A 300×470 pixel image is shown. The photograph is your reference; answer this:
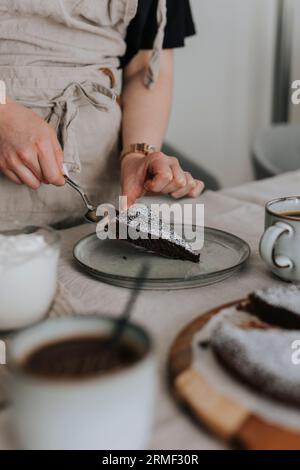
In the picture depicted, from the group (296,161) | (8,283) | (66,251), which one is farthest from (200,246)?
(296,161)

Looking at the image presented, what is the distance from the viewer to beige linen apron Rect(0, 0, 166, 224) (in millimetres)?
937

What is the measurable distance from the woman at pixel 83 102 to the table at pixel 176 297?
11 cm

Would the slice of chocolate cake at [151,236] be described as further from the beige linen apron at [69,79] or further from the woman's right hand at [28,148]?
the beige linen apron at [69,79]

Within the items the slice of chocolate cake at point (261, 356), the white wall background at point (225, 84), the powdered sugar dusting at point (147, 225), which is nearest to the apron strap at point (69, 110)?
the powdered sugar dusting at point (147, 225)

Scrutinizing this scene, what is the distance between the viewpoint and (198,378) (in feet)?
1.55

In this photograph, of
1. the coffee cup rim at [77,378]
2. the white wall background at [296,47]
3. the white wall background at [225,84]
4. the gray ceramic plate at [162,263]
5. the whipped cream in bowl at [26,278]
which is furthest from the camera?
the white wall background at [296,47]

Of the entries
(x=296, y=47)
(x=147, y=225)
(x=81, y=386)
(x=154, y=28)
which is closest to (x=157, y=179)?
(x=147, y=225)

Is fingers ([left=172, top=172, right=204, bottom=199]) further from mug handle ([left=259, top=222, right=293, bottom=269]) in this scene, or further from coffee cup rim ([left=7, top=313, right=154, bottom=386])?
coffee cup rim ([left=7, top=313, right=154, bottom=386])

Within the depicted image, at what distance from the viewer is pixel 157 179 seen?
2.81 feet

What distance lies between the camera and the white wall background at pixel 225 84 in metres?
2.63

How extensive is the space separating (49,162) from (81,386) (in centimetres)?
52

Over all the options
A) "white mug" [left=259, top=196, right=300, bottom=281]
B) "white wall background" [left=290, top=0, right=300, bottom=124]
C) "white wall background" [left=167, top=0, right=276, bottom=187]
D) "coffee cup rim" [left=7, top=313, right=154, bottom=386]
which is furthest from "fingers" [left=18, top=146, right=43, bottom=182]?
"white wall background" [left=290, top=0, right=300, bottom=124]

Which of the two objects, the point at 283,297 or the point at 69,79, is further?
the point at 69,79

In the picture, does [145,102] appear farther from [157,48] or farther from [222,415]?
[222,415]
